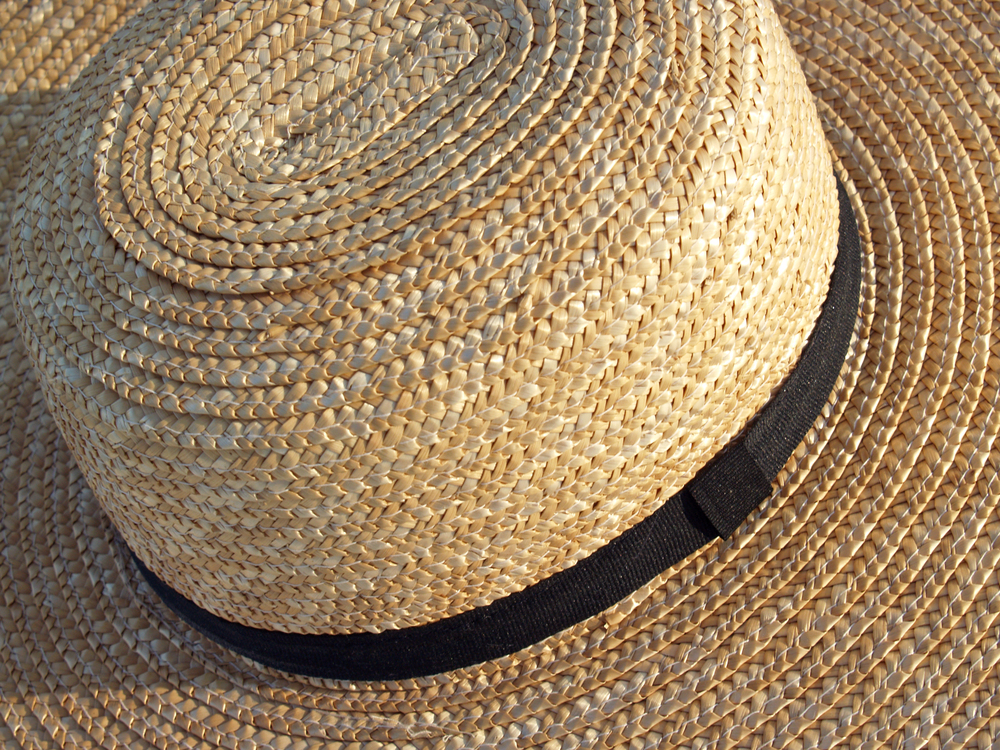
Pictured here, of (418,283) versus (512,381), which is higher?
(418,283)

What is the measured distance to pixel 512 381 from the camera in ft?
3.27

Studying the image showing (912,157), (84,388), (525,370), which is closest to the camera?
(525,370)

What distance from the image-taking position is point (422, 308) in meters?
1.00

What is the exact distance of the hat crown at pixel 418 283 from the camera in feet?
3.29

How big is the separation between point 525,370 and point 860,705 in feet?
2.07

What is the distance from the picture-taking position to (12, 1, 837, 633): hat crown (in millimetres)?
1004

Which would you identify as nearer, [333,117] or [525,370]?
[525,370]

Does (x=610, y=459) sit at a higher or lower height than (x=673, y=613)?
higher

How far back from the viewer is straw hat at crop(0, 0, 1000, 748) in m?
1.01

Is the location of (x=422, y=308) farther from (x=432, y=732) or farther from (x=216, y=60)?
(x=432, y=732)

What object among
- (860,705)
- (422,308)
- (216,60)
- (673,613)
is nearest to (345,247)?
(422,308)

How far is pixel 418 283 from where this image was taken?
1.01 metres

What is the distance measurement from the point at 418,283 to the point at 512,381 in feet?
0.51

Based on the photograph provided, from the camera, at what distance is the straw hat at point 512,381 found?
1.01 m
